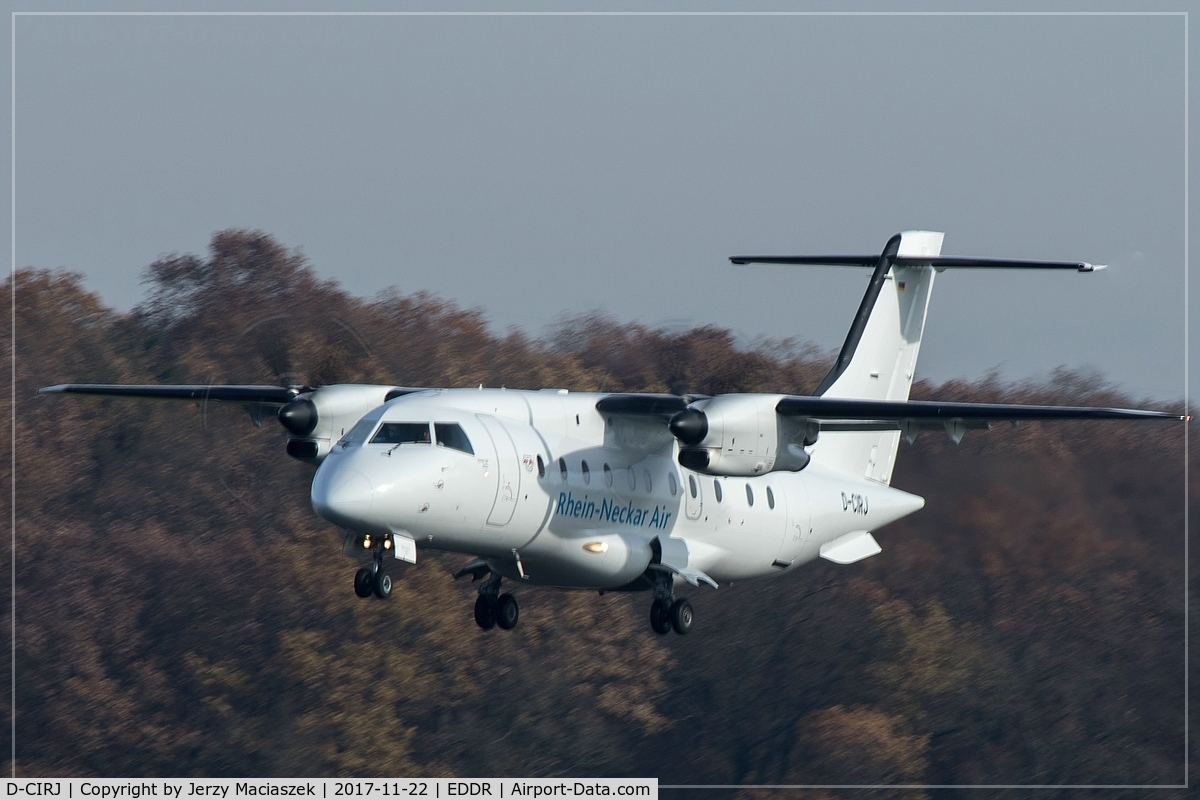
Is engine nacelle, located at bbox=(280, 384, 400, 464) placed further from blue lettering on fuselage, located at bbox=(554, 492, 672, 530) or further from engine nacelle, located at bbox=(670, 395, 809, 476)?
engine nacelle, located at bbox=(670, 395, 809, 476)

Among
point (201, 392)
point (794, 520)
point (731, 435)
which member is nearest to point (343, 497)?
point (731, 435)

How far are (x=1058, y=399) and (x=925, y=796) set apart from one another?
785 centimetres

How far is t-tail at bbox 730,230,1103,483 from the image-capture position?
67.4 ft

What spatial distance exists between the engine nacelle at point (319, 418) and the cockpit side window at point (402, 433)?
2.20 m

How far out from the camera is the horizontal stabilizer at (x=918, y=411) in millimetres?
15938

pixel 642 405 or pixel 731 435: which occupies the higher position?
pixel 642 405

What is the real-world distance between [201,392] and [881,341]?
8357 millimetres

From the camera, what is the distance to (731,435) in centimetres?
1645

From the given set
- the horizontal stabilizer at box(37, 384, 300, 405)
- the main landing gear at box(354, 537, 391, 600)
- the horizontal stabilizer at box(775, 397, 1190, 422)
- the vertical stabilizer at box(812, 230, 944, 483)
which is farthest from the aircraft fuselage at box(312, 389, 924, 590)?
the horizontal stabilizer at box(37, 384, 300, 405)

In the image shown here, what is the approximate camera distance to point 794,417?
55.4 ft

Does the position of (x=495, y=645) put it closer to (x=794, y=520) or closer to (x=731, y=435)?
(x=794, y=520)

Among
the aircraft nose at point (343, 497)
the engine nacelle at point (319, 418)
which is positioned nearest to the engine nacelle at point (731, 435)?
the engine nacelle at point (319, 418)

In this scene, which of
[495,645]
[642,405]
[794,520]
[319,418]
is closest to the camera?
[642,405]
